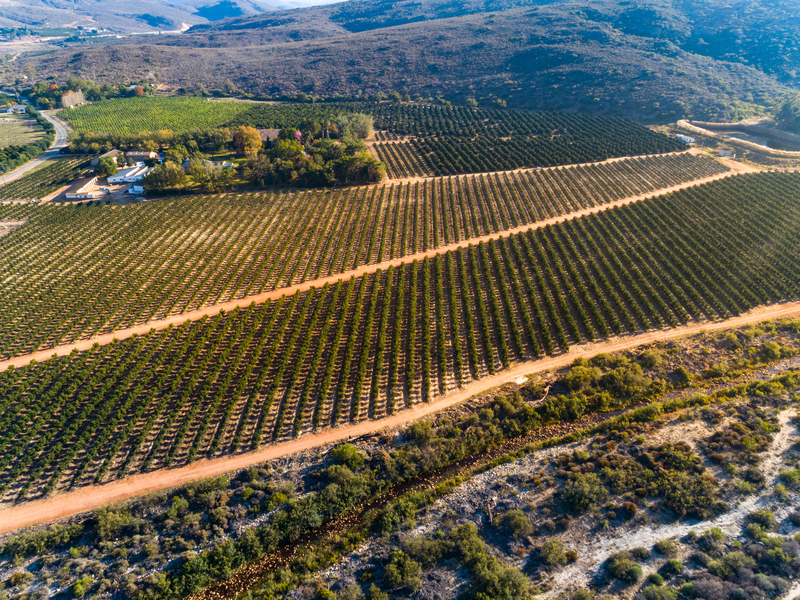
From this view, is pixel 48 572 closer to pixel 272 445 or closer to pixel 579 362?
pixel 272 445

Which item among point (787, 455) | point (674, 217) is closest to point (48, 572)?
point (787, 455)

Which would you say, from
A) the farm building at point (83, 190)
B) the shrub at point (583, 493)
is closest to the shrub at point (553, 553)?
the shrub at point (583, 493)

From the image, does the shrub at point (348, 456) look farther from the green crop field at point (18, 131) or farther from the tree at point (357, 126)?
the green crop field at point (18, 131)

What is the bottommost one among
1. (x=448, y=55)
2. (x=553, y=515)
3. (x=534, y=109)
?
(x=553, y=515)

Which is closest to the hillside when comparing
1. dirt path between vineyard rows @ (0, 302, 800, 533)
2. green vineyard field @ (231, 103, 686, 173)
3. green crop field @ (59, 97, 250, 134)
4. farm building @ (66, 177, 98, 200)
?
green vineyard field @ (231, 103, 686, 173)

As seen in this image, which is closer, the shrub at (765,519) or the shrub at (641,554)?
the shrub at (641,554)

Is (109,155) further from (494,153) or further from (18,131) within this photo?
(494,153)
